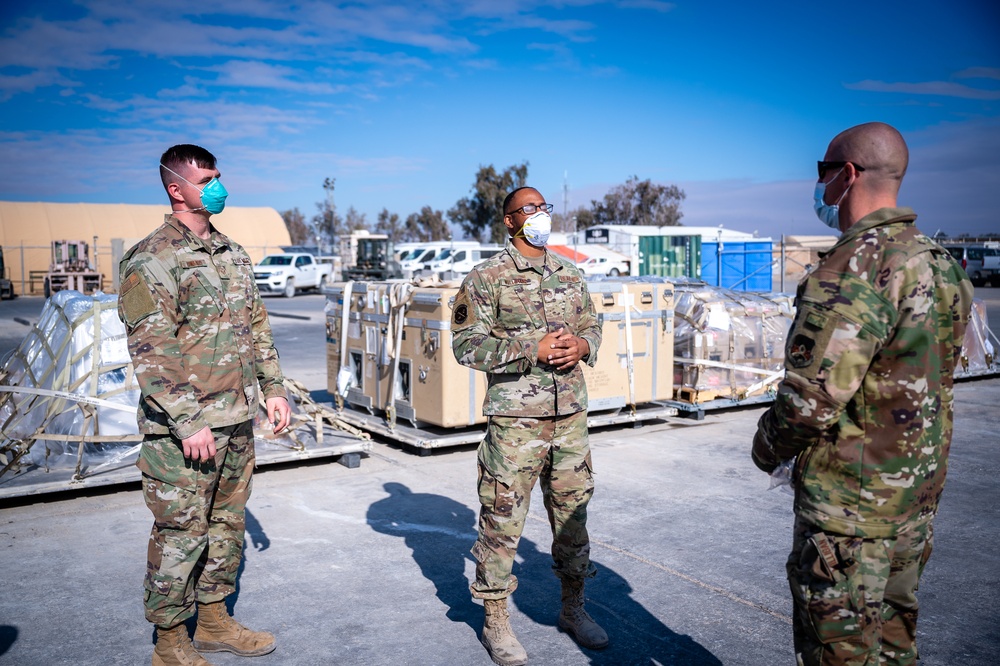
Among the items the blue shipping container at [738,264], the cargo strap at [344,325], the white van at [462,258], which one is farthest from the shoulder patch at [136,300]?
the white van at [462,258]

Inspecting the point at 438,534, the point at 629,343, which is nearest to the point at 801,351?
the point at 438,534

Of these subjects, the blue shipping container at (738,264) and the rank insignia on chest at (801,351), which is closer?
the rank insignia on chest at (801,351)

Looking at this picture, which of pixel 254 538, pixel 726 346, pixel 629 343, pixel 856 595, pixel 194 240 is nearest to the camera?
pixel 856 595

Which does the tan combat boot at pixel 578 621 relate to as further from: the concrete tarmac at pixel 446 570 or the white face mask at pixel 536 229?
the white face mask at pixel 536 229

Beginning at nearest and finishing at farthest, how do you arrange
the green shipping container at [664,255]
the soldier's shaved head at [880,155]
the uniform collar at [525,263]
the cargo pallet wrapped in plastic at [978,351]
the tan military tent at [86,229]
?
the soldier's shaved head at [880,155] < the uniform collar at [525,263] < the cargo pallet wrapped in plastic at [978,351] < the green shipping container at [664,255] < the tan military tent at [86,229]

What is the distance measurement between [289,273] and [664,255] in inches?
625

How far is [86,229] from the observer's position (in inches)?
1603

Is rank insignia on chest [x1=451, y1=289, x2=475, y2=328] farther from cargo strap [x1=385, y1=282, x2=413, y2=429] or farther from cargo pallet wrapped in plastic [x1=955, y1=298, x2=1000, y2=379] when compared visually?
cargo pallet wrapped in plastic [x1=955, y1=298, x2=1000, y2=379]

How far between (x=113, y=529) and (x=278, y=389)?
2.26 metres

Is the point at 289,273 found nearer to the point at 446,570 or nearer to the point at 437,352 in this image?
the point at 437,352

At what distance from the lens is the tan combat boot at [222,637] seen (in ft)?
11.0

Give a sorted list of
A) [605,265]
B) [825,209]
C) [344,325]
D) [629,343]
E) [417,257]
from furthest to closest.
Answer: [417,257] → [605,265] → [344,325] → [629,343] → [825,209]

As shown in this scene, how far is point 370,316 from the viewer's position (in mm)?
7484

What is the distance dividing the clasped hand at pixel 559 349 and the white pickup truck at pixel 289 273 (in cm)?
2833
